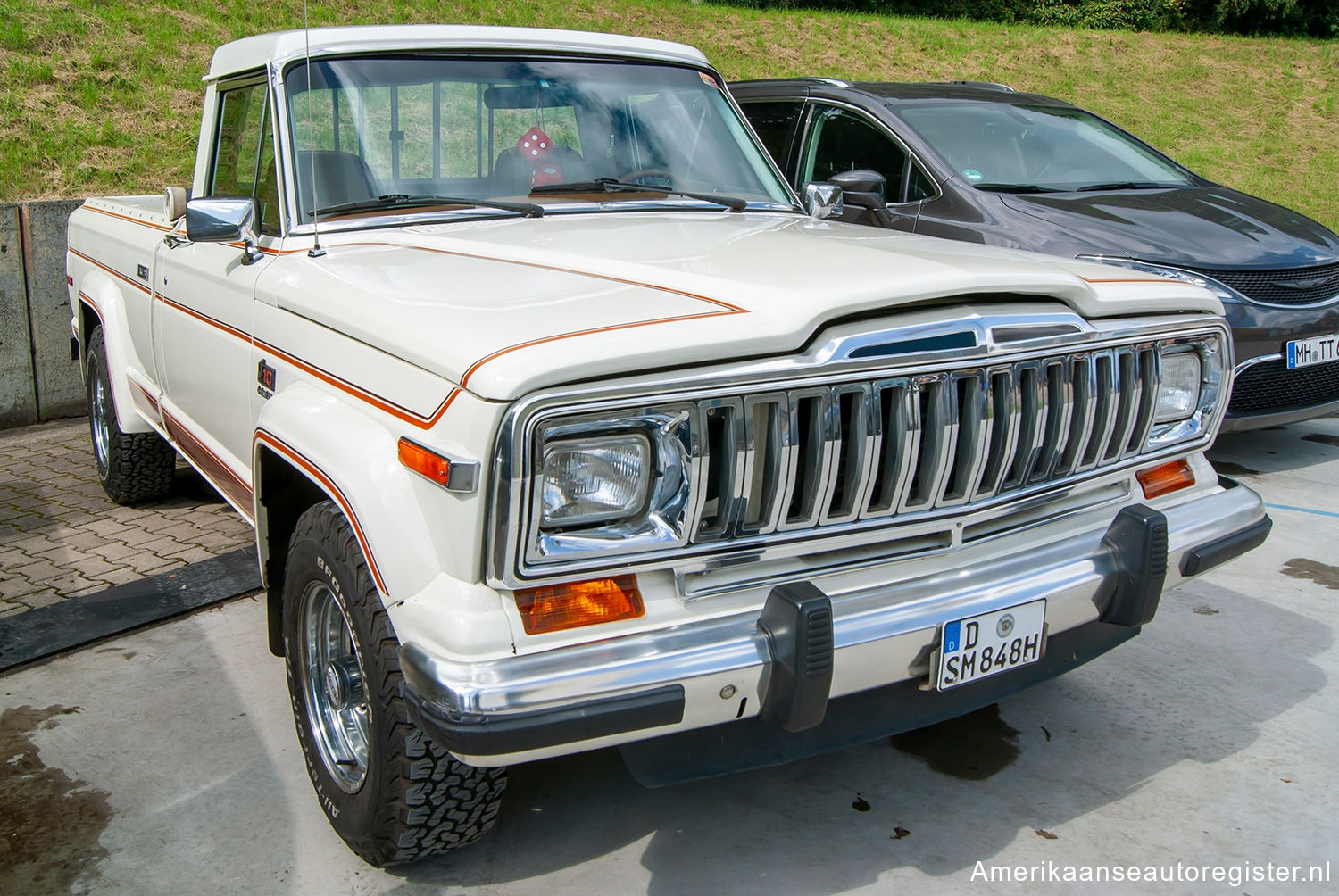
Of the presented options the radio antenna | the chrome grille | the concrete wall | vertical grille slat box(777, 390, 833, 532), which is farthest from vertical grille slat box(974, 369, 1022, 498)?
the concrete wall

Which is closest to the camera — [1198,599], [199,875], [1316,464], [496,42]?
[199,875]

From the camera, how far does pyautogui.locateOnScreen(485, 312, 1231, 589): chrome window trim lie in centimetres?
194

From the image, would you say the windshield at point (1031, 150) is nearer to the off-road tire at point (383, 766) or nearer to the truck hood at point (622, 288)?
the truck hood at point (622, 288)

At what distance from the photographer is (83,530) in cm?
494

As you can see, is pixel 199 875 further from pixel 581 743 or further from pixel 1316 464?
pixel 1316 464

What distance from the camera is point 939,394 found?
2.28 m

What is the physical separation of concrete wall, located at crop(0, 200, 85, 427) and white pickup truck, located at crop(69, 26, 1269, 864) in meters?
4.20

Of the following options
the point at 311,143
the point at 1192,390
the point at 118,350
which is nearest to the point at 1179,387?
the point at 1192,390

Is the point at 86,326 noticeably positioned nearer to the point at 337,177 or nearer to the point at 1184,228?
the point at 337,177

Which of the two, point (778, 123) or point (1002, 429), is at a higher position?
point (778, 123)

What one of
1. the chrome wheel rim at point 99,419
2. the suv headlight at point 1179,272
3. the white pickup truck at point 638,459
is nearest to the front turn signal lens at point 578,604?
the white pickup truck at point 638,459

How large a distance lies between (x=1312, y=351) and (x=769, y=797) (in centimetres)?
400

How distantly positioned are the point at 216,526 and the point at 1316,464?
18.2ft

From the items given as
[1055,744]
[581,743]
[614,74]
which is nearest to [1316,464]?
[1055,744]
